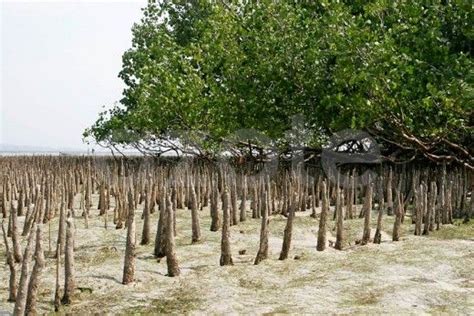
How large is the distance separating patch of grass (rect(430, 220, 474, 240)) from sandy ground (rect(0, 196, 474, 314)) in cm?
10

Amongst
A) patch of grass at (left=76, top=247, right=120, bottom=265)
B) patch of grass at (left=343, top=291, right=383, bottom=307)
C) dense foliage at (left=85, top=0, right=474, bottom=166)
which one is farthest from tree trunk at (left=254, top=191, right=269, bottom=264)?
dense foliage at (left=85, top=0, right=474, bottom=166)

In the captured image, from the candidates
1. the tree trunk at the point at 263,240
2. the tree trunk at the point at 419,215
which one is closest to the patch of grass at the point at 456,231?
the tree trunk at the point at 419,215

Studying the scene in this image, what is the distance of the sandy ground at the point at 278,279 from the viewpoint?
572 cm

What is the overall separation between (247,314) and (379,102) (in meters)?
6.79

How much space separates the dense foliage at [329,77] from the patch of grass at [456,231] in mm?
1801

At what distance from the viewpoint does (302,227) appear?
995cm

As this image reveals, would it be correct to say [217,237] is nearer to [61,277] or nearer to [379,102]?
[61,277]

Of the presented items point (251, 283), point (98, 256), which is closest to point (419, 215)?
point (251, 283)

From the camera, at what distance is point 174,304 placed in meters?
5.75

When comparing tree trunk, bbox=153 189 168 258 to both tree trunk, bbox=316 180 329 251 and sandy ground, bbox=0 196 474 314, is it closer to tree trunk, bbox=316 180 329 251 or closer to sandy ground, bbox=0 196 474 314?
sandy ground, bbox=0 196 474 314

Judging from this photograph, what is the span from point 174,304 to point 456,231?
5.43 meters

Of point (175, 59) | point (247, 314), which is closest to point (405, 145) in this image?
point (175, 59)

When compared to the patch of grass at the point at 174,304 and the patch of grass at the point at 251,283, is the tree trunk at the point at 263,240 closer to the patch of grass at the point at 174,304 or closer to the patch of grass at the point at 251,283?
the patch of grass at the point at 251,283

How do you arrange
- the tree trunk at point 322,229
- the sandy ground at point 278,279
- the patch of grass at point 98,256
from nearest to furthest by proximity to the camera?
the sandy ground at point 278,279
the patch of grass at point 98,256
the tree trunk at point 322,229
